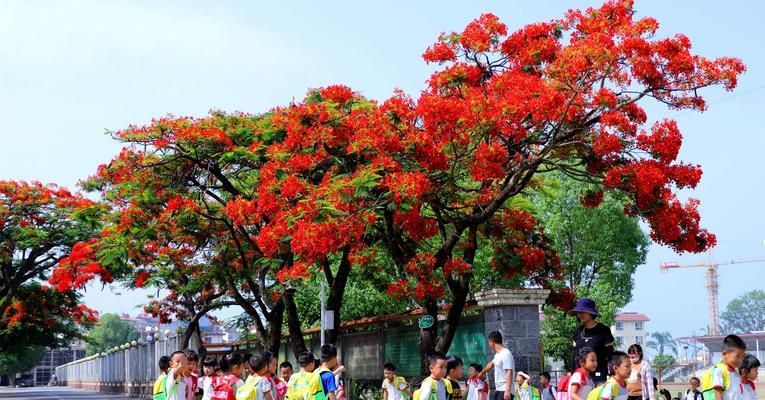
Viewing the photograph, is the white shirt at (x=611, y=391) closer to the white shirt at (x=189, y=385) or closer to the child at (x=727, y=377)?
the child at (x=727, y=377)

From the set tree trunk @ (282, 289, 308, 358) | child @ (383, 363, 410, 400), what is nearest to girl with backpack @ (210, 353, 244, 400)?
child @ (383, 363, 410, 400)

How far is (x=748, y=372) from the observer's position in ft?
25.8

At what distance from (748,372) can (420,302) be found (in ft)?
28.7

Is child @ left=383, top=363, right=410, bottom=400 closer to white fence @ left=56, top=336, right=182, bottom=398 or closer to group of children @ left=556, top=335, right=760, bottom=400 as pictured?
group of children @ left=556, top=335, right=760, bottom=400

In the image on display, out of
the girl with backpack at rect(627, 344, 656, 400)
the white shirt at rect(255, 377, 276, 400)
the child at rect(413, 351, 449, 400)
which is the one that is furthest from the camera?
the white shirt at rect(255, 377, 276, 400)

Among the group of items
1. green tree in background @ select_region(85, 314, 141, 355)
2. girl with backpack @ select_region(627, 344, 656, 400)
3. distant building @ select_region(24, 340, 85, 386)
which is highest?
girl with backpack @ select_region(627, 344, 656, 400)

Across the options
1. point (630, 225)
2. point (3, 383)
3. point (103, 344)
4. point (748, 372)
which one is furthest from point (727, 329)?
point (748, 372)

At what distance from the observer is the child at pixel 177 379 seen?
33.6ft

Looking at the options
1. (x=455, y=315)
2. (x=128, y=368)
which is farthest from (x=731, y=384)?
(x=128, y=368)

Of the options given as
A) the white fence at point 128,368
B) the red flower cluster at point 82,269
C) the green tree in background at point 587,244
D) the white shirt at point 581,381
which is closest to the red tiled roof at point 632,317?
the white fence at point 128,368

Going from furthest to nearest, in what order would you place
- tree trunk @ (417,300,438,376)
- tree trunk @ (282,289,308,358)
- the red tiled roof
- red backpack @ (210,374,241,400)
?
the red tiled roof → tree trunk @ (282,289,308,358) → tree trunk @ (417,300,438,376) → red backpack @ (210,374,241,400)

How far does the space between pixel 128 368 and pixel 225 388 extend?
43689 millimetres

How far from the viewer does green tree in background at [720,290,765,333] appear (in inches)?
6398

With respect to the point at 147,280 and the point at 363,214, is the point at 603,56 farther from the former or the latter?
the point at 147,280
